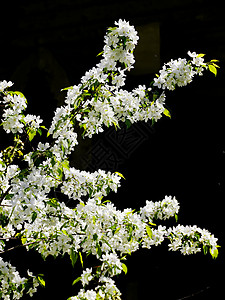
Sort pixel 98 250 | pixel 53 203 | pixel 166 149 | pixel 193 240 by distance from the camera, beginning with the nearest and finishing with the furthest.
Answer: pixel 98 250
pixel 53 203
pixel 193 240
pixel 166 149

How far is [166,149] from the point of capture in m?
4.62

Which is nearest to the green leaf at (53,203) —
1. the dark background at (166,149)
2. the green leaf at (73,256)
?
the green leaf at (73,256)

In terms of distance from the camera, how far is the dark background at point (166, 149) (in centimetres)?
443

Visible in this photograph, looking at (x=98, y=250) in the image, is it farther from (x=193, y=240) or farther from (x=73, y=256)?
(x=193, y=240)

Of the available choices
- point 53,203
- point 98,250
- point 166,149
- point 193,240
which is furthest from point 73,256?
point 166,149

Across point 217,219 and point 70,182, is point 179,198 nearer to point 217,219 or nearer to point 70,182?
point 217,219

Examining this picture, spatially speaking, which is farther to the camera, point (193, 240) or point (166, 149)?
point (166, 149)

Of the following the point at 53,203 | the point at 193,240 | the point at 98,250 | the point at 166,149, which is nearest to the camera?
the point at 98,250

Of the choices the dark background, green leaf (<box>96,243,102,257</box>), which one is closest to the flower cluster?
green leaf (<box>96,243,102,257</box>)

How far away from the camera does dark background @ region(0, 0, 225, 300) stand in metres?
4.43

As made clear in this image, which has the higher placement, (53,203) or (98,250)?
(53,203)

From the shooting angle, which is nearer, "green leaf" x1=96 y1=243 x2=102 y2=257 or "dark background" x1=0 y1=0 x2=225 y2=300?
"green leaf" x1=96 y1=243 x2=102 y2=257

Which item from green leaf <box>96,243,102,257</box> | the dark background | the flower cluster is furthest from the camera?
the dark background

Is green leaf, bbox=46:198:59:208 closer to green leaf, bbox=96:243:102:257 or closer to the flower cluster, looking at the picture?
green leaf, bbox=96:243:102:257
